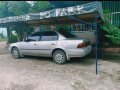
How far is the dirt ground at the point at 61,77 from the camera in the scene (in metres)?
5.41

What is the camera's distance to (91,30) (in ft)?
37.6

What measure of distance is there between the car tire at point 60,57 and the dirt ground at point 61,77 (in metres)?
0.24

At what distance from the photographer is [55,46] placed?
25.9ft

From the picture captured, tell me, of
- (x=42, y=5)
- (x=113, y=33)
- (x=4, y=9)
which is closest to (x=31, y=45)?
(x=113, y=33)

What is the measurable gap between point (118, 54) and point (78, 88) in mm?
4854

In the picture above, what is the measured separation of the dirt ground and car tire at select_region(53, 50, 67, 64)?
9.5 inches

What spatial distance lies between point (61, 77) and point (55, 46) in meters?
2.11

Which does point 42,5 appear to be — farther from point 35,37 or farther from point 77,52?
point 77,52

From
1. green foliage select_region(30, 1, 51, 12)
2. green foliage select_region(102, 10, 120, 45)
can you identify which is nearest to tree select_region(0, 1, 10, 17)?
green foliage select_region(30, 1, 51, 12)

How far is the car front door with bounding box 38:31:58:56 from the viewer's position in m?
8.05

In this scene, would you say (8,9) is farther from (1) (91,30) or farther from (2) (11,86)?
(2) (11,86)

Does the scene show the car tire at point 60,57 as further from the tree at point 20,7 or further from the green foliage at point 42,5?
the tree at point 20,7

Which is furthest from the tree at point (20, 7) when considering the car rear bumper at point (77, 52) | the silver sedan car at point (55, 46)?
the car rear bumper at point (77, 52)

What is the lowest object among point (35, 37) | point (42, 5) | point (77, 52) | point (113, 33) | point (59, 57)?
point (59, 57)
